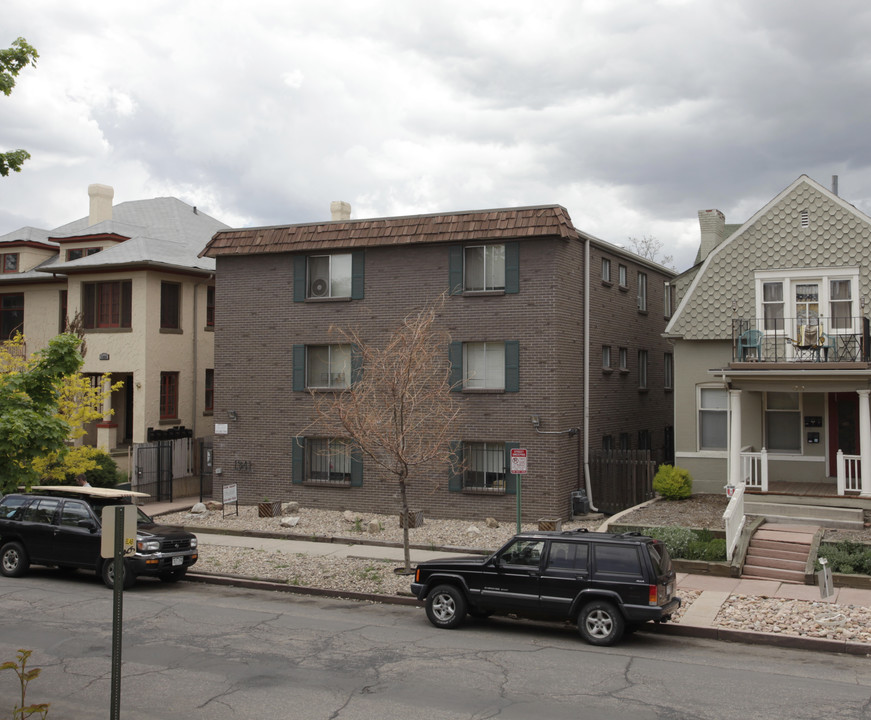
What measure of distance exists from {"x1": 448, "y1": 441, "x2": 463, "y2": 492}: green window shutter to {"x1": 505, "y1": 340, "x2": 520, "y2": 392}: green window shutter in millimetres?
2094

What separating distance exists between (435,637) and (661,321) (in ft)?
68.5

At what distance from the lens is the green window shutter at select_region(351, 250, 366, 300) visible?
2402 centimetres

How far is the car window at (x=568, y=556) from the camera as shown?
1258 cm

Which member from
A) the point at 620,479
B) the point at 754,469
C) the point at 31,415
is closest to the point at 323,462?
the point at 620,479

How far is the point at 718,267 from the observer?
22891mm

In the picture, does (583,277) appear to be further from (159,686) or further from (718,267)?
(159,686)

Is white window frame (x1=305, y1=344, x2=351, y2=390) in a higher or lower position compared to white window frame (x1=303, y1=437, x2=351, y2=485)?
higher

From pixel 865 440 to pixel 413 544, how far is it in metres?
10.7

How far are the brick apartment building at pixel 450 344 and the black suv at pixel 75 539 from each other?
23.4ft

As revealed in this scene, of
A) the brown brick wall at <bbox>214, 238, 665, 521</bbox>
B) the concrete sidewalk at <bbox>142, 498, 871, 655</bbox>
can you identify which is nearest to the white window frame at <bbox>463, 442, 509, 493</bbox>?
the brown brick wall at <bbox>214, 238, 665, 521</bbox>

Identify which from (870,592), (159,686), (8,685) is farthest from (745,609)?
(8,685)

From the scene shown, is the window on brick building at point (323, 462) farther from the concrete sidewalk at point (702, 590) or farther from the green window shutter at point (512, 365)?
the green window shutter at point (512, 365)

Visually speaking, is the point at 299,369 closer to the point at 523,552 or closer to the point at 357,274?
the point at 357,274

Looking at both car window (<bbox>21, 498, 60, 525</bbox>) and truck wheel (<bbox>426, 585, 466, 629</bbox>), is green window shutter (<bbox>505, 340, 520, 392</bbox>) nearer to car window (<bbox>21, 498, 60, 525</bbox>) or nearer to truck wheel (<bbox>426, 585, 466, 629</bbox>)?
truck wheel (<bbox>426, 585, 466, 629</bbox>)
